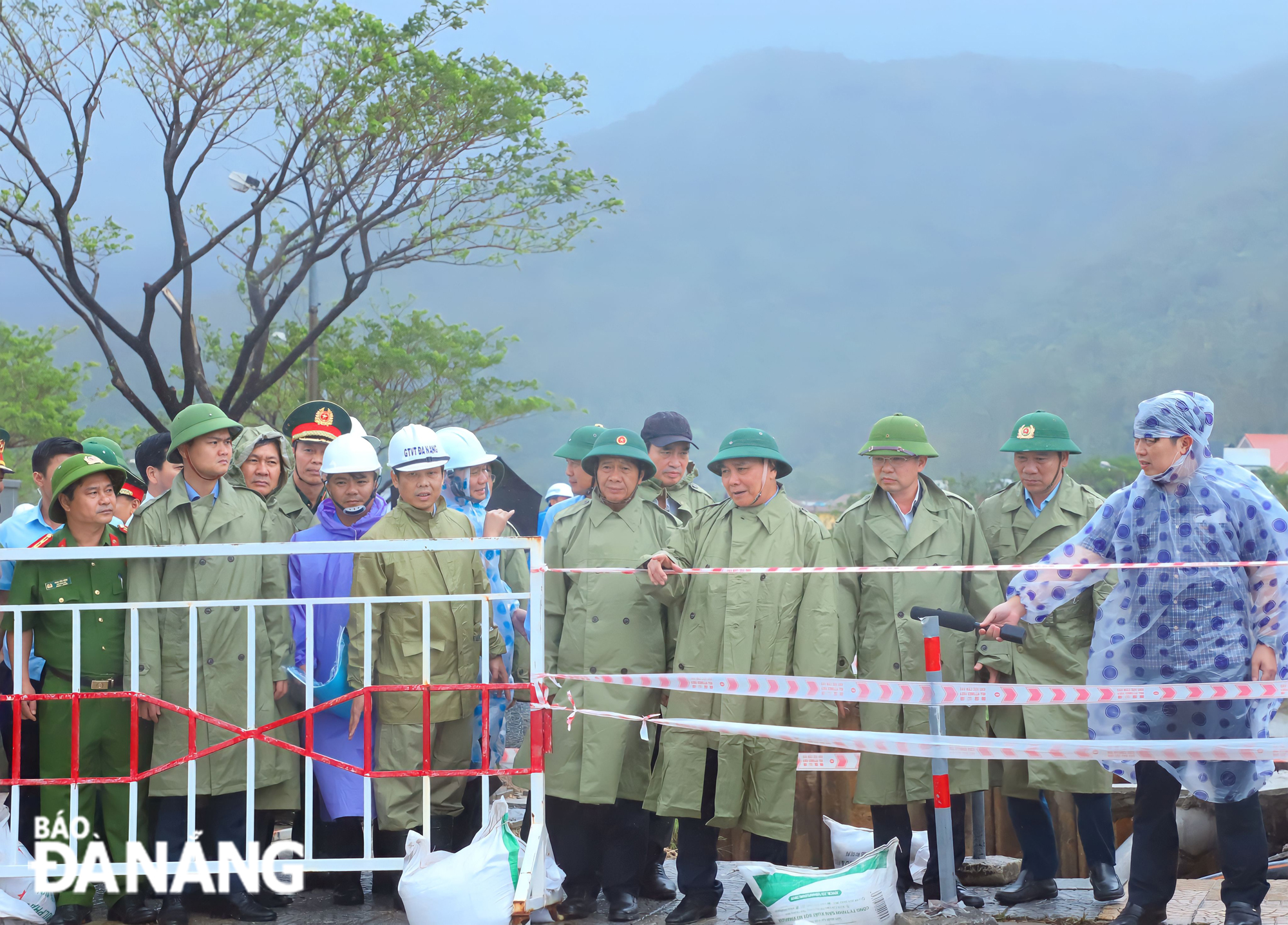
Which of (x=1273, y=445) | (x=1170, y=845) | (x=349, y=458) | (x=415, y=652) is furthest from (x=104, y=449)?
(x=1273, y=445)

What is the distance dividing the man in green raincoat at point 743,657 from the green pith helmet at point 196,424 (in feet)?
5.94

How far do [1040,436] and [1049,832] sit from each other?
1.62 meters

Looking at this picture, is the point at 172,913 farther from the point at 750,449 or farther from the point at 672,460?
the point at 672,460

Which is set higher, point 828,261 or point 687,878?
point 828,261

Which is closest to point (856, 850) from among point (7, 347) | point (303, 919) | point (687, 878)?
point (687, 878)

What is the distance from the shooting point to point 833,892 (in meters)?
3.99

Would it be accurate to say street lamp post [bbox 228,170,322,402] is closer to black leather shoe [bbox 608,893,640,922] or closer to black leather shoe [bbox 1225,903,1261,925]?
black leather shoe [bbox 608,893,640,922]

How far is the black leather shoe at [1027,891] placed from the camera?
14.8 feet

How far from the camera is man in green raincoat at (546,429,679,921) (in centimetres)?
448

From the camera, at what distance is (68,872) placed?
414cm

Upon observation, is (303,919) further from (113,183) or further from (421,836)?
(113,183)

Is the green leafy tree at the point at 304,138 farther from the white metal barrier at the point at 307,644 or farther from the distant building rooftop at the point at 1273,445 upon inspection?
the distant building rooftop at the point at 1273,445

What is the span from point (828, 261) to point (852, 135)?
2958 cm

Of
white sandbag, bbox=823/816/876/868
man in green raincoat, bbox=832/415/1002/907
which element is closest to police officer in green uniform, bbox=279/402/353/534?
man in green raincoat, bbox=832/415/1002/907
